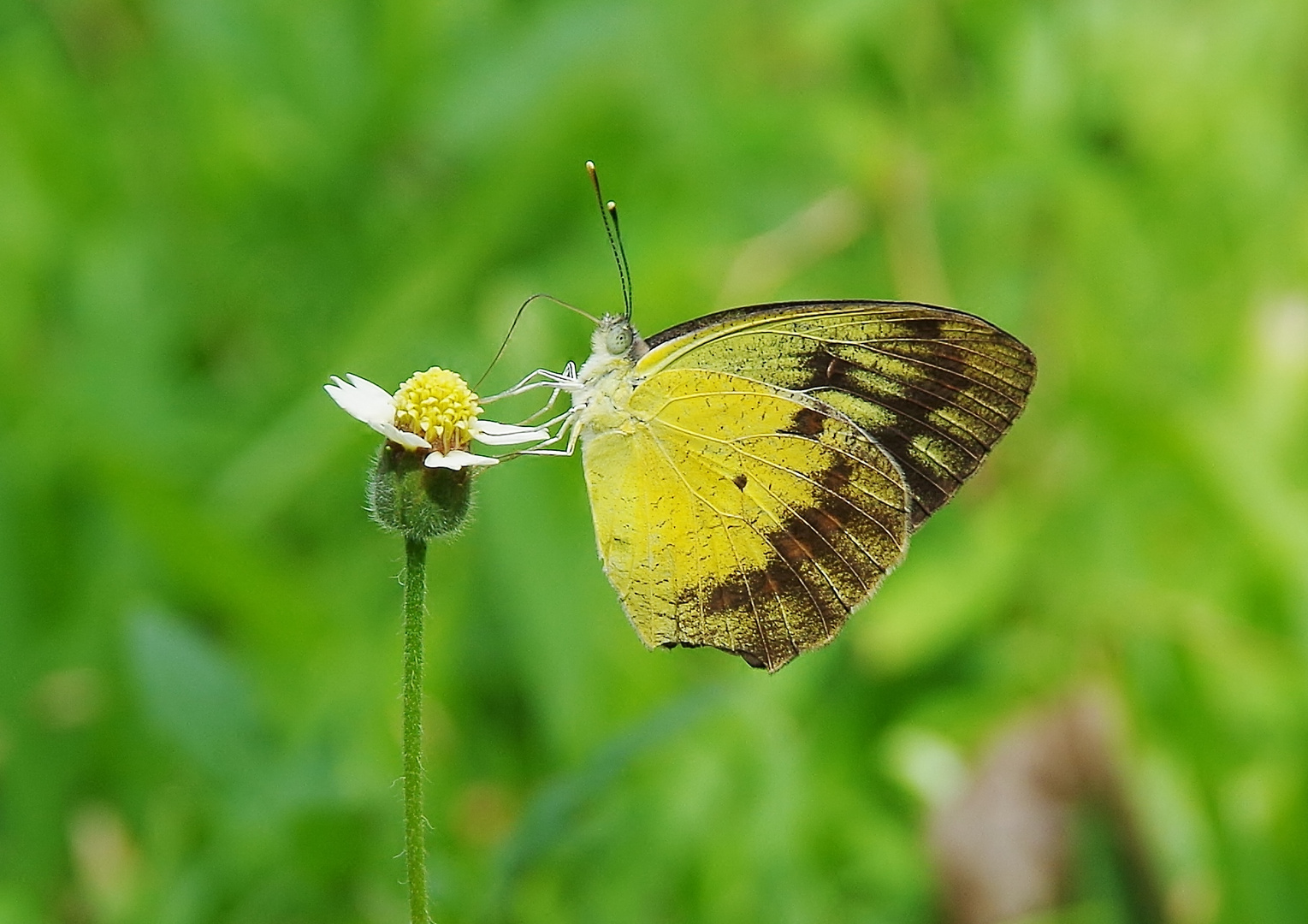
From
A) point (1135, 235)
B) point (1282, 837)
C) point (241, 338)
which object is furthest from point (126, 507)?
point (1135, 235)

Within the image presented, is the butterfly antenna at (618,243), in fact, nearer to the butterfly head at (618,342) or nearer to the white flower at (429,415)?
the butterfly head at (618,342)

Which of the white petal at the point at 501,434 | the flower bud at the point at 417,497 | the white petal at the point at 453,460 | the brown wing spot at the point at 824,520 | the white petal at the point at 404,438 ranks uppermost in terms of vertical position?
the brown wing spot at the point at 824,520

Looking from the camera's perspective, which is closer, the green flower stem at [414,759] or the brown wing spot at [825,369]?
the green flower stem at [414,759]

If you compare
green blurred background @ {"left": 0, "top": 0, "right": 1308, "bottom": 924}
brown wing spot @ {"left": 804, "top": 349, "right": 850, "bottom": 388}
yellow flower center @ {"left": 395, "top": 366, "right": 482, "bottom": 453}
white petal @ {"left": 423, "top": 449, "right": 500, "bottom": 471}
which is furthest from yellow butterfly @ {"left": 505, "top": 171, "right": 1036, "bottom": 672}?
white petal @ {"left": 423, "top": 449, "right": 500, "bottom": 471}

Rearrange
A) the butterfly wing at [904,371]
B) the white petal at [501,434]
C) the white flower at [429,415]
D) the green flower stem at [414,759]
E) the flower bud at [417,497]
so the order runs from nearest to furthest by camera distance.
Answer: the green flower stem at [414,759] < the flower bud at [417,497] < the white flower at [429,415] < the white petal at [501,434] < the butterfly wing at [904,371]

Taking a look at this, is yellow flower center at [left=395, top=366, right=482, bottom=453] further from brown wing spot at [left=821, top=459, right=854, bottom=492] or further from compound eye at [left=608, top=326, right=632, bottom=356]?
brown wing spot at [left=821, top=459, right=854, bottom=492]

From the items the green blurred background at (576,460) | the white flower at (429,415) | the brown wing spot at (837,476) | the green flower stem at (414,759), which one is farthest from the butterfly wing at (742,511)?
the green flower stem at (414,759)

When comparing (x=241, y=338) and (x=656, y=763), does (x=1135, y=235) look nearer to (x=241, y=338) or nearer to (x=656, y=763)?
(x=656, y=763)
